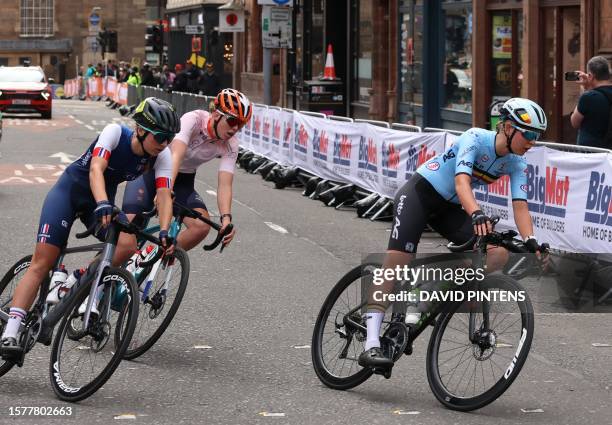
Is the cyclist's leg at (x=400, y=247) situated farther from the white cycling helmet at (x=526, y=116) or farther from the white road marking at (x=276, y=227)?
the white road marking at (x=276, y=227)

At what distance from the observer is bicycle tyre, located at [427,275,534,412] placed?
6.66 m

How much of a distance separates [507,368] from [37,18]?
10396 cm

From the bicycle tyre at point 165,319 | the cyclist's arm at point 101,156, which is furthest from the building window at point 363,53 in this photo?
the cyclist's arm at point 101,156

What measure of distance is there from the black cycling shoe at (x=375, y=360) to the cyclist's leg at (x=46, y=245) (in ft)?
5.70

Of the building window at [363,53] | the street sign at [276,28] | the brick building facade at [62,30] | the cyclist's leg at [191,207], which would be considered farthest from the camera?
the brick building facade at [62,30]

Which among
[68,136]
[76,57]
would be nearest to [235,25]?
[68,136]

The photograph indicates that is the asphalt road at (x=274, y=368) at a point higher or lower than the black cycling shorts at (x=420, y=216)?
lower

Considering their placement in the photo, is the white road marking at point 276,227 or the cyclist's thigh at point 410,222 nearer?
the cyclist's thigh at point 410,222

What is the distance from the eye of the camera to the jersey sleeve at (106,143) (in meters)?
7.43

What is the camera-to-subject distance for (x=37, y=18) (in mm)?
107250

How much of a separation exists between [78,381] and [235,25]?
2723cm

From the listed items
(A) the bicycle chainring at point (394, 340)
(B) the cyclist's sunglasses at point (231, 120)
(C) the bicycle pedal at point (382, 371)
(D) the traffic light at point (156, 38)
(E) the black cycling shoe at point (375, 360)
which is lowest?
(C) the bicycle pedal at point (382, 371)

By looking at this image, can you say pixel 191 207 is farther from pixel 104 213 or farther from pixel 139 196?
pixel 104 213

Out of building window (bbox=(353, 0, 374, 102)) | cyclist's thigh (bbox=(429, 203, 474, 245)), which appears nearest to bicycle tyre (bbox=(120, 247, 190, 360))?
cyclist's thigh (bbox=(429, 203, 474, 245))
